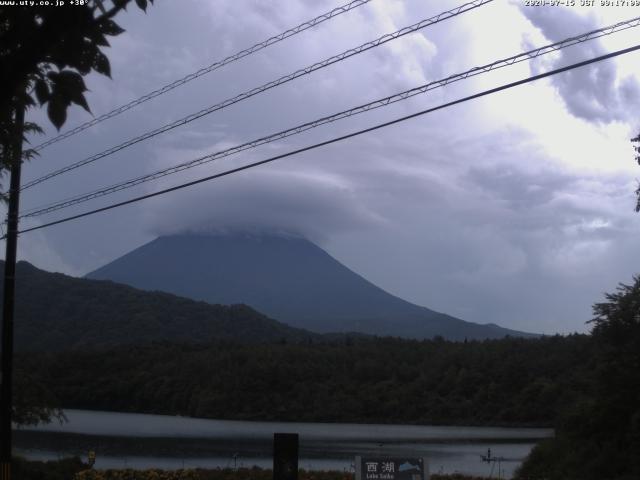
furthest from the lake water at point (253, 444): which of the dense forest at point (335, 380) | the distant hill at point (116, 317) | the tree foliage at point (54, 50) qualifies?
the distant hill at point (116, 317)

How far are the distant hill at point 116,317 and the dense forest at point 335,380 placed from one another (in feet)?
88.9

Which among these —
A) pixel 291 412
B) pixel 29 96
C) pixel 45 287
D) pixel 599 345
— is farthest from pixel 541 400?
pixel 45 287

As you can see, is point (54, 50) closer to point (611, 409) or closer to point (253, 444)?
point (611, 409)

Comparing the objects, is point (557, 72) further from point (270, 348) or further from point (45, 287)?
point (45, 287)

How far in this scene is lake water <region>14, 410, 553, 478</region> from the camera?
1439 inches

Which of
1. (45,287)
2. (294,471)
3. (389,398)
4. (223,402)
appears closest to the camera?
(294,471)

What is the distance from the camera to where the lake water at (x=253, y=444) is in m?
36.6

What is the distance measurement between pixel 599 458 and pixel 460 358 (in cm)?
6306

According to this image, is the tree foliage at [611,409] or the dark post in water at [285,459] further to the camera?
the tree foliage at [611,409]

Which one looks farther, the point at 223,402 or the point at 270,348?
the point at 270,348

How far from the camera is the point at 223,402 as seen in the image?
90.3 meters

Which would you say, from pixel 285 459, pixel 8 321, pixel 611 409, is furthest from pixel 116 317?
pixel 285 459

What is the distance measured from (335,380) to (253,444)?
3554 cm

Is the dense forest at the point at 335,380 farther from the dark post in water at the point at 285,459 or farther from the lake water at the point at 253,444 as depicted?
the dark post in water at the point at 285,459
